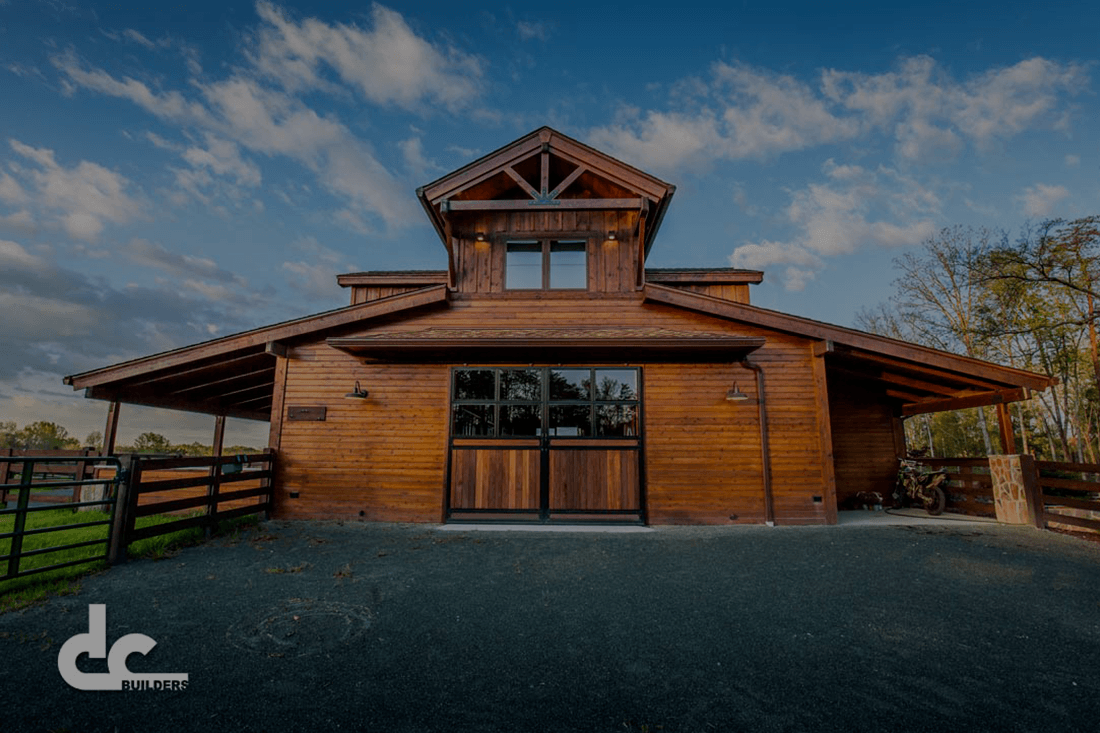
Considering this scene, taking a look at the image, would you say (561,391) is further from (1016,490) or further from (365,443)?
(1016,490)

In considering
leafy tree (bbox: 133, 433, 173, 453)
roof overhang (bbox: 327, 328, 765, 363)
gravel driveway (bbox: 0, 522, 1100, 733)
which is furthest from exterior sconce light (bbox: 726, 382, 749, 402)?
leafy tree (bbox: 133, 433, 173, 453)

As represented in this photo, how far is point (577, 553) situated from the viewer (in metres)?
5.74

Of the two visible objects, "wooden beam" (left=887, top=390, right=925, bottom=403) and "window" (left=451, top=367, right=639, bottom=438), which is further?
"wooden beam" (left=887, top=390, right=925, bottom=403)

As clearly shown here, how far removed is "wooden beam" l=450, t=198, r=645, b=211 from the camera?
8.94 metres

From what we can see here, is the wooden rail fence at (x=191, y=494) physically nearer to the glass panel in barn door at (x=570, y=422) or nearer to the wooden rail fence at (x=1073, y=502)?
the glass panel in barn door at (x=570, y=422)

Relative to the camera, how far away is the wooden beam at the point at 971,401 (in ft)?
26.8

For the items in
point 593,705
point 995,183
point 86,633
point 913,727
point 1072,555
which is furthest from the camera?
point 995,183

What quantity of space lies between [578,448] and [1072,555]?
6.63 meters

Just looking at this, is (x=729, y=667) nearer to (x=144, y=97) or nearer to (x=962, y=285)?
(x=144, y=97)

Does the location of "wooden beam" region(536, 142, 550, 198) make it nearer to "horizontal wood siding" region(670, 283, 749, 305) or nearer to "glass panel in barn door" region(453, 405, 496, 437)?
"horizontal wood siding" region(670, 283, 749, 305)

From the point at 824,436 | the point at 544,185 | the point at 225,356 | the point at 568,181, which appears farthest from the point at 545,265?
the point at 225,356

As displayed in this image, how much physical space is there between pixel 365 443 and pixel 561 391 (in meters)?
3.72

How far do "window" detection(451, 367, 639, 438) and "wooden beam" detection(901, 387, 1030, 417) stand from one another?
6820 millimetres

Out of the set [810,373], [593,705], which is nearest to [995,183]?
[810,373]
